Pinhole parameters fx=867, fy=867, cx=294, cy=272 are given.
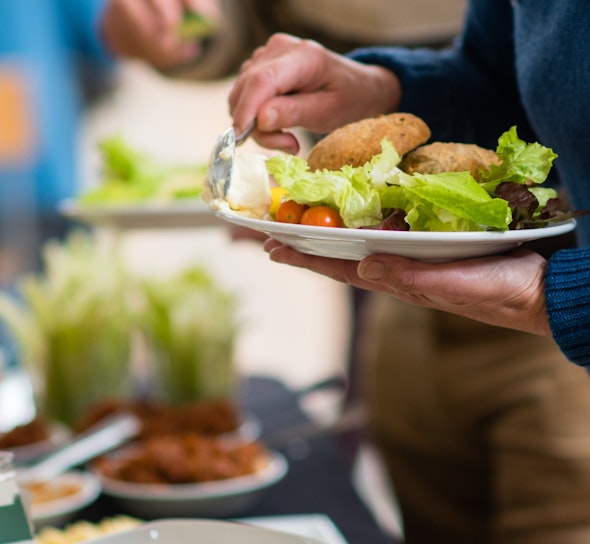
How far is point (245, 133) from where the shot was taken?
3.36ft

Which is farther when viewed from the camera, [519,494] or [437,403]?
[437,403]

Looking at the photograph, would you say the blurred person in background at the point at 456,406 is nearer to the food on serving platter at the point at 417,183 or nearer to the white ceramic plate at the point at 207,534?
the food on serving platter at the point at 417,183

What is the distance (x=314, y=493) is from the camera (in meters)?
1.50

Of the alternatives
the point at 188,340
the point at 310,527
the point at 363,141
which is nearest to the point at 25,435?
the point at 188,340

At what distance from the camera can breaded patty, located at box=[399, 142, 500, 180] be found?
886 millimetres

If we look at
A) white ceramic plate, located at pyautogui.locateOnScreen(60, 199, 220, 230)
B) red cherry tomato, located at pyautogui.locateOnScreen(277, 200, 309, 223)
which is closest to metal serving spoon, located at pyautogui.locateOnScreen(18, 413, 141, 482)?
white ceramic plate, located at pyautogui.locateOnScreen(60, 199, 220, 230)

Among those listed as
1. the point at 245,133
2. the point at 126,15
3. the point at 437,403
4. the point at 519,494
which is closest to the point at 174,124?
the point at 126,15

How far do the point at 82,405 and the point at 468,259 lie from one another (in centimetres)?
126

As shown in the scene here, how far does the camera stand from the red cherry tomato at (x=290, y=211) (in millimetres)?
881

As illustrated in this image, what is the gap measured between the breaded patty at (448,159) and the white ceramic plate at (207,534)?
384 millimetres

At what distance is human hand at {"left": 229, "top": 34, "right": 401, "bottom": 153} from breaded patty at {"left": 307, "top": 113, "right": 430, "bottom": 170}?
4.1 inches

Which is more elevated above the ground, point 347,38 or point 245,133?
point 245,133

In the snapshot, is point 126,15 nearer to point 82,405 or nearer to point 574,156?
point 82,405

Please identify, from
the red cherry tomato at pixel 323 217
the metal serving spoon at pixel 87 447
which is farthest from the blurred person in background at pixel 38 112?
the red cherry tomato at pixel 323 217
